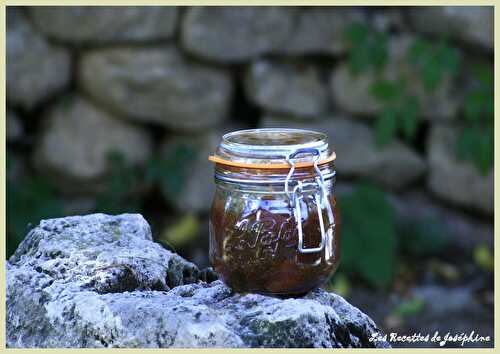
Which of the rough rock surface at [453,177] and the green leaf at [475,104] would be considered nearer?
the green leaf at [475,104]

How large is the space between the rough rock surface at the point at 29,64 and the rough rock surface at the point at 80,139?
0.53 ft

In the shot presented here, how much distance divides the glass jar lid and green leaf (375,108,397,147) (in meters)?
2.52

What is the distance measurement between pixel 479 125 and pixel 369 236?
0.91 meters

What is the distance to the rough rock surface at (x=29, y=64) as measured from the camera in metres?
4.41

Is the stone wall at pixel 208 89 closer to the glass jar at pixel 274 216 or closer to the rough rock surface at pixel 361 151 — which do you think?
the rough rock surface at pixel 361 151

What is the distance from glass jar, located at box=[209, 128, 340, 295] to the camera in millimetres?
1936

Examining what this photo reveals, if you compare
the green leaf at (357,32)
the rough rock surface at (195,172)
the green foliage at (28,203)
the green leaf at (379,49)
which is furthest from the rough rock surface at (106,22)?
the green leaf at (379,49)

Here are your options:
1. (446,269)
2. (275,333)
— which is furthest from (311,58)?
(275,333)

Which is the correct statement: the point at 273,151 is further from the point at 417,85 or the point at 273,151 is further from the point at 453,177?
the point at 453,177

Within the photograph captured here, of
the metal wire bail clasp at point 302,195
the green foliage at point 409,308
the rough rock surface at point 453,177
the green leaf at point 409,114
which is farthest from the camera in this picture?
the rough rock surface at point 453,177

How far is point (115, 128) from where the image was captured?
15.5ft

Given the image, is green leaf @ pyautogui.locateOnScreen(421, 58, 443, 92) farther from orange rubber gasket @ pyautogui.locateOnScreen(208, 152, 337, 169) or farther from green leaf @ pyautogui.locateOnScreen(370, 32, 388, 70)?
orange rubber gasket @ pyautogui.locateOnScreen(208, 152, 337, 169)

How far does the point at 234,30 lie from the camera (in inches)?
174

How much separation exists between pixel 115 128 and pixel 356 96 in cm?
145
